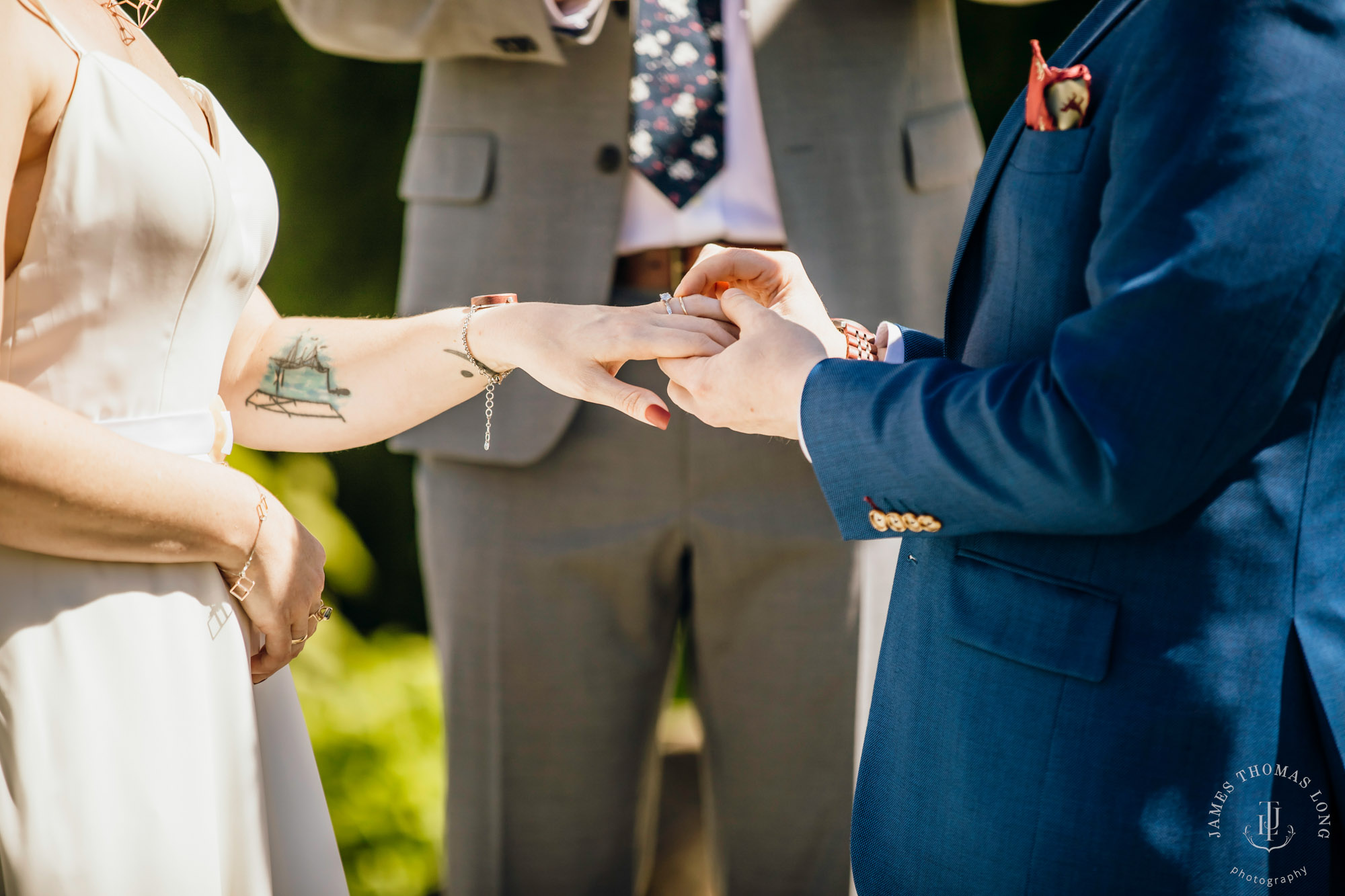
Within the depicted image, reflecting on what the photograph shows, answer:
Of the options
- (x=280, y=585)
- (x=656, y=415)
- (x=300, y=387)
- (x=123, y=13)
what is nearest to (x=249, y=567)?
(x=280, y=585)

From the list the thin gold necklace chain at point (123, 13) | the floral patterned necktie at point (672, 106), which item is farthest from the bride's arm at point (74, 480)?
the floral patterned necktie at point (672, 106)

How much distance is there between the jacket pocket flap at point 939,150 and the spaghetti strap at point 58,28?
1.41 meters

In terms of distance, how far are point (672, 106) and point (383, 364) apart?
749 millimetres

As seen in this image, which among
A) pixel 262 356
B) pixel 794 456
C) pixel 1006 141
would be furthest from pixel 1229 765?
pixel 262 356

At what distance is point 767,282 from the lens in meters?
1.67

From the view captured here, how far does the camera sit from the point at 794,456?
2086 millimetres

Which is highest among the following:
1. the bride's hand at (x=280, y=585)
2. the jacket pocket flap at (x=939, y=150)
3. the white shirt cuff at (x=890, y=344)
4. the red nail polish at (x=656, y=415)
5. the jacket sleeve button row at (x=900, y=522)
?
the jacket pocket flap at (x=939, y=150)

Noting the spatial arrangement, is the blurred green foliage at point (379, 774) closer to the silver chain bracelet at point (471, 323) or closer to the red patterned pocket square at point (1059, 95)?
the silver chain bracelet at point (471, 323)

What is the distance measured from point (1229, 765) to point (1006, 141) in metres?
0.65

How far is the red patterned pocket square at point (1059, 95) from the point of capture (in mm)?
1050

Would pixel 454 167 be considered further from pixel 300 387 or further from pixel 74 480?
pixel 74 480

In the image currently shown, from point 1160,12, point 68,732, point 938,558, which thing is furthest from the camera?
point 938,558

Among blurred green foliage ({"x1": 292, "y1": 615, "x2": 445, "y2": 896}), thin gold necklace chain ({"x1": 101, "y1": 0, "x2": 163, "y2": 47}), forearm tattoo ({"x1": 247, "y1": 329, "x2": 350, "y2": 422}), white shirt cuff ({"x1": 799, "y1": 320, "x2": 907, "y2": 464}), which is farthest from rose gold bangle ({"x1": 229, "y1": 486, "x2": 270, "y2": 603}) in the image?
blurred green foliage ({"x1": 292, "y1": 615, "x2": 445, "y2": 896})

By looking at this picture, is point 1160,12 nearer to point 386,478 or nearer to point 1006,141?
point 1006,141
